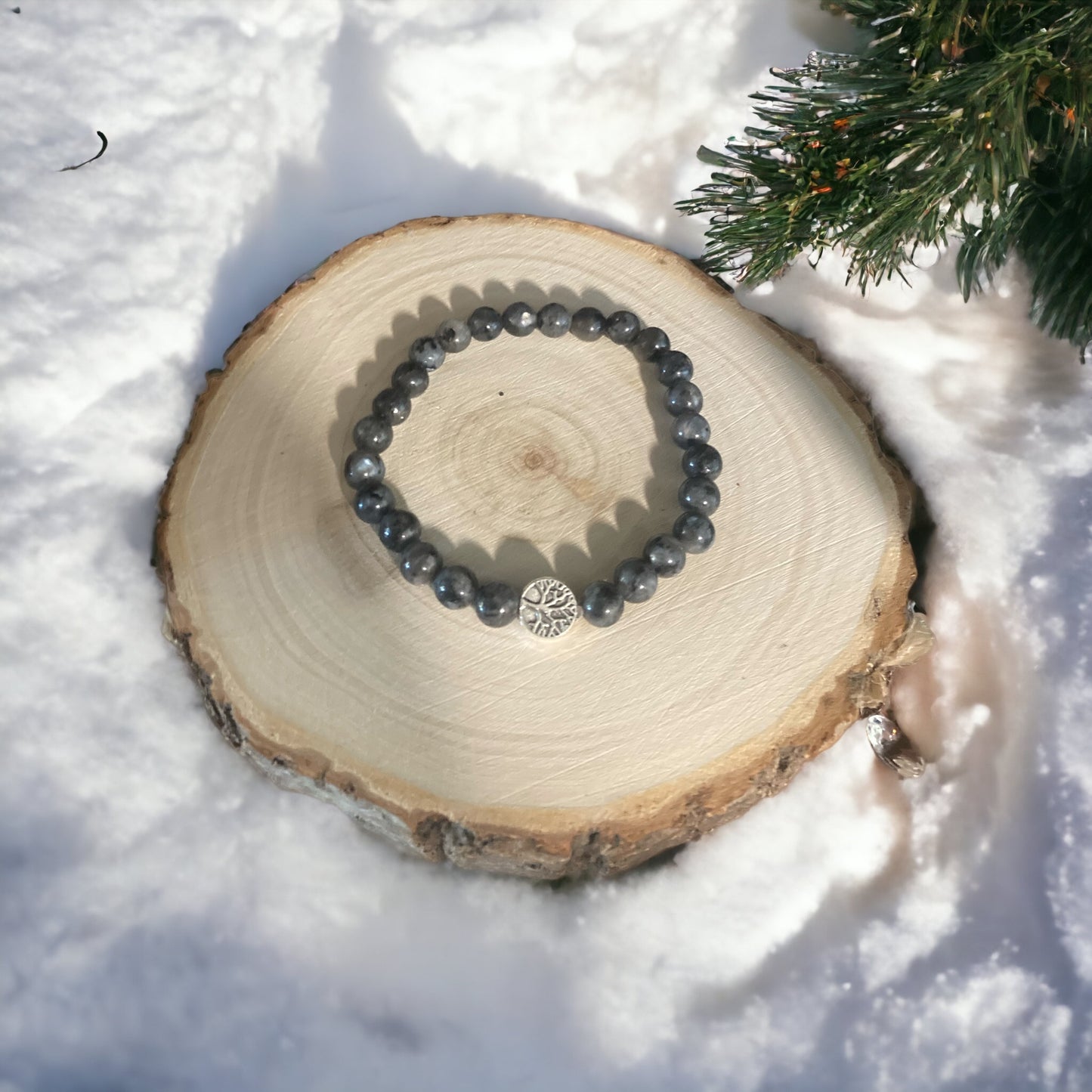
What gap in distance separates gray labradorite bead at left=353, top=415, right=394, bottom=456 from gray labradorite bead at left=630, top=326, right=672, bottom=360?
21.4 inches

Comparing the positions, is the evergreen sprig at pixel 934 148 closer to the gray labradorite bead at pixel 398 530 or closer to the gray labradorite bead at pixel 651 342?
the gray labradorite bead at pixel 651 342

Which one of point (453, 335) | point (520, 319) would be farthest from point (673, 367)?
point (453, 335)

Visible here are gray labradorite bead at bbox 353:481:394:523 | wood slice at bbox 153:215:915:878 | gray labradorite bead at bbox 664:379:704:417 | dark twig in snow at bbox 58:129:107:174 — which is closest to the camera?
wood slice at bbox 153:215:915:878

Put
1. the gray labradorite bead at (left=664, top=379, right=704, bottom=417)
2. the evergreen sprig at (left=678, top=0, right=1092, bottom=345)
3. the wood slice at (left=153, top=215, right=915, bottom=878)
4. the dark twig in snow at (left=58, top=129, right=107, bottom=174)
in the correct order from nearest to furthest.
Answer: the evergreen sprig at (left=678, top=0, right=1092, bottom=345) < the wood slice at (left=153, top=215, right=915, bottom=878) < the gray labradorite bead at (left=664, top=379, right=704, bottom=417) < the dark twig in snow at (left=58, top=129, right=107, bottom=174)

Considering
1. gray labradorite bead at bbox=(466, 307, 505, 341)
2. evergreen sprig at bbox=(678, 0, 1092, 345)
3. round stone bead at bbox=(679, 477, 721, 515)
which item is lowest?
round stone bead at bbox=(679, 477, 721, 515)

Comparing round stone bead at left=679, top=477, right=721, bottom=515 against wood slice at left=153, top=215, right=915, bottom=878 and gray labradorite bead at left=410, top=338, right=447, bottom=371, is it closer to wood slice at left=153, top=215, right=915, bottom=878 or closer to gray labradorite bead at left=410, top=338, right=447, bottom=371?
wood slice at left=153, top=215, right=915, bottom=878

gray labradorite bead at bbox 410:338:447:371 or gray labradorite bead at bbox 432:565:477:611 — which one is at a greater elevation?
gray labradorite bead at bbox 410:338:447:371

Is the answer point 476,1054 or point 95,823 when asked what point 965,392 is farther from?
point 95,823

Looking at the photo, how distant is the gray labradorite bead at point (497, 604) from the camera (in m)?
1.56

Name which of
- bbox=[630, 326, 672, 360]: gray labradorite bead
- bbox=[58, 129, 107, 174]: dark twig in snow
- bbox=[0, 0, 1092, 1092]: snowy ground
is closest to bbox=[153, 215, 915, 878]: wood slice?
bbox=[630, 326, 672, 360]: gray labradorite bead

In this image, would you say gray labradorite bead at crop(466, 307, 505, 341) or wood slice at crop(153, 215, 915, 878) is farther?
gray labradorite bead at crop(466, 307, 505, 341)

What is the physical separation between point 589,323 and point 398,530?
1.93 ft

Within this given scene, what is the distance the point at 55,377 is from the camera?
193cm

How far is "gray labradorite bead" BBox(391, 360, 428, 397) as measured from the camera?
172cm
